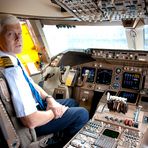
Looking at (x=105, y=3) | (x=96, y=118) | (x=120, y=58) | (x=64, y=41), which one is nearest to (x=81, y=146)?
(x=96, y=118)

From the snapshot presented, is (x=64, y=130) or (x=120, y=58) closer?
(x=64, y=130)

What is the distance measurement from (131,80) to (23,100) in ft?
4.81

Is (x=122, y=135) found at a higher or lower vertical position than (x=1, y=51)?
lower

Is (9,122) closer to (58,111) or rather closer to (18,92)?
(18,92)

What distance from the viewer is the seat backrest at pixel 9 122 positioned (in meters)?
1.23

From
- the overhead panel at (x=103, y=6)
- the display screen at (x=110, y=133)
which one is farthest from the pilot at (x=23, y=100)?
the overhead panel at (x=103, y=6)

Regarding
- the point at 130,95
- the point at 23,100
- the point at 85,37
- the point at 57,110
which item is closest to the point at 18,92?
the point at 23,100

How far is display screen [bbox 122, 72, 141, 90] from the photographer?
226cm

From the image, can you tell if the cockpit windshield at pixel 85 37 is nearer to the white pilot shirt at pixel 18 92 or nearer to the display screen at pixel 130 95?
the display screen at pixel 130 95

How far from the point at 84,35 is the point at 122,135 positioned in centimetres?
220

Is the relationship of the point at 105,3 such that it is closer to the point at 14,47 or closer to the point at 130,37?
the point at 14,47

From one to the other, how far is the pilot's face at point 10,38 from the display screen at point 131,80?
1.41 meters

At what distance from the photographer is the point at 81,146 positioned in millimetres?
1322

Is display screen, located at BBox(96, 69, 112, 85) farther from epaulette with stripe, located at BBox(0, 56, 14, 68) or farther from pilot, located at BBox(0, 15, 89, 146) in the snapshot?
epaulette with stripe, located at BBox(0, 56, 14, 68)
